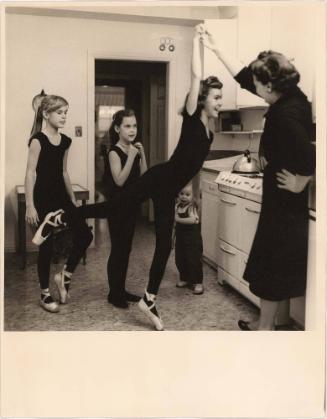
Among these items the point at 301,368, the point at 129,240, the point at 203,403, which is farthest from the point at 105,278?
the point at 301,368

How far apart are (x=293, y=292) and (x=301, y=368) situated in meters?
0.37

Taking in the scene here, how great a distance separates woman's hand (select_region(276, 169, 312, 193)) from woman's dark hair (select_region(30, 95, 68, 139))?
122cm

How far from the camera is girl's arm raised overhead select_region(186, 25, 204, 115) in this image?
228cm

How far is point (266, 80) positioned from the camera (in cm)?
232

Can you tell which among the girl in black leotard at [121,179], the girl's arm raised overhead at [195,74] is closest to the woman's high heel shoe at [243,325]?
the girl in black leotard at [121,179]

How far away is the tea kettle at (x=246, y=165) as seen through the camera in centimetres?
319

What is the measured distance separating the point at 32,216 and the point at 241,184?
130cm

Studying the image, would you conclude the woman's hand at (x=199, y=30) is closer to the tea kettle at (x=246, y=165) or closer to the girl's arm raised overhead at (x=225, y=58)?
the girl's arm raised overhead at (x=225, y=58)

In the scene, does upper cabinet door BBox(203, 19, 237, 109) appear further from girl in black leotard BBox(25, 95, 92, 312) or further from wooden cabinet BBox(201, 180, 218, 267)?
wooden cabinet BBox(201, 180, 218, 267)

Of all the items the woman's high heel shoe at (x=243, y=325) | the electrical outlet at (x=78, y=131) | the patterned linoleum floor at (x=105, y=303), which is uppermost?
the electrical outlet at (x=78, y=131)

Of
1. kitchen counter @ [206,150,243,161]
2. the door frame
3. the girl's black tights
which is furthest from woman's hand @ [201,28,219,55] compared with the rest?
kitchen counter @ [206,150,243,161]

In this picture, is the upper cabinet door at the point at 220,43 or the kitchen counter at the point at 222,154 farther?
the kitchen counter at the point at 222,154

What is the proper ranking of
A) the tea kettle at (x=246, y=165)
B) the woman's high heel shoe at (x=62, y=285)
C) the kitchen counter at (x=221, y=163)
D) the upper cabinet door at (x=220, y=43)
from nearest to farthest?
the upper cabinet door at (x=220, y=43) < the woman's high heel shoe at (x=62, y=285) < the tea kettle at (x=246, y=165) < the kitchen counter at (x=221, y=163)

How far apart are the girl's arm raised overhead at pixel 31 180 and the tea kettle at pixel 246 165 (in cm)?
137
